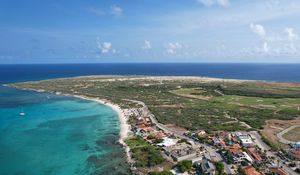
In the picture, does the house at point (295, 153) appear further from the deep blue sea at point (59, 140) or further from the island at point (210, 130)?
the deep blue sea at point (59, 140)

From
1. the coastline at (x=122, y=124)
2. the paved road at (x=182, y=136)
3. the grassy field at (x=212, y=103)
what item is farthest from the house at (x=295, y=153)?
the coastline at (x=122, y=124)

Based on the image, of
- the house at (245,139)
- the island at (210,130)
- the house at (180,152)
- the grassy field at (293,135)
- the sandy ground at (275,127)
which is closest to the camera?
the island at (210,130)

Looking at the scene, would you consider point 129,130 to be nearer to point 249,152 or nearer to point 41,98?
point 249,152

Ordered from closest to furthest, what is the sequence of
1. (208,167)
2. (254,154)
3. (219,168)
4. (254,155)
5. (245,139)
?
1. (219,168)
2. (208,167)
3. (254,155)
4. (254,154)
5. (245,139)

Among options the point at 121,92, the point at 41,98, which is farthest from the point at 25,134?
the point at 121,92

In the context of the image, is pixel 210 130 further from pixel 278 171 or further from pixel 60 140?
pixel 60 140

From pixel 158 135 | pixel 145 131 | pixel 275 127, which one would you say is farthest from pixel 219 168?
pixel 275 127

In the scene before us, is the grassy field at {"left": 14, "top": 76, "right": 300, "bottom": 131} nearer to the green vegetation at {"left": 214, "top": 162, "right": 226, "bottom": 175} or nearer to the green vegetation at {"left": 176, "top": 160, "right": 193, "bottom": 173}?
the green vegetation at {"left": 176, "top": 160, "right": 193, "bottom": 173}
